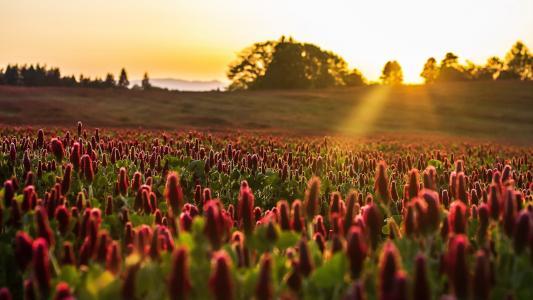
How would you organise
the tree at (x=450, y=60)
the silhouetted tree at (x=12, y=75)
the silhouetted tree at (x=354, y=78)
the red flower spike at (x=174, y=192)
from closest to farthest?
the red flower spike at (x=174, y=192) < the silhouetted tree at (x=12, y=75) < the silhouetted tree at (x=354, y=78) < the tree at (x=450, y=60)

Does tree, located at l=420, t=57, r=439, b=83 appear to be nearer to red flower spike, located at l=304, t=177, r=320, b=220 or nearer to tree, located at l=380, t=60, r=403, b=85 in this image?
tree, located at l=380, t=60, r=403, b=85

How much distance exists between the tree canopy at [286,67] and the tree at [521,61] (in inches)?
1793

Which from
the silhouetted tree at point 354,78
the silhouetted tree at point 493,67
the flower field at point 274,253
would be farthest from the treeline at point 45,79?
the flower field at point 274,253

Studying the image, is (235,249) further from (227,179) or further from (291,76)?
(291,76)

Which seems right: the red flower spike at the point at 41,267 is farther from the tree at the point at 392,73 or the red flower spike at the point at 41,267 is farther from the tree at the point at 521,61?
the tree at the point at 392,73

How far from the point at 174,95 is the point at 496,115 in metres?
36.4

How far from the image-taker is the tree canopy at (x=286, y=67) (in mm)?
105250

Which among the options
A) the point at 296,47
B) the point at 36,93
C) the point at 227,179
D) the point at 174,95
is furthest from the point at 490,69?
the point at 227,179

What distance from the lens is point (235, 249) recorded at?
2.45 m

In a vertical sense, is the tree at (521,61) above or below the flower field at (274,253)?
above

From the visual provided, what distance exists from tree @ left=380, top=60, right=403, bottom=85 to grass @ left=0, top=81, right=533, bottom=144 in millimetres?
81295

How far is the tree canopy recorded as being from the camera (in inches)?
4144

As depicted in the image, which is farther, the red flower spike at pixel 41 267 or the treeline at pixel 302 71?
the treeline at pixel 302 71

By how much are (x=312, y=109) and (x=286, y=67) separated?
45046 millimetres
